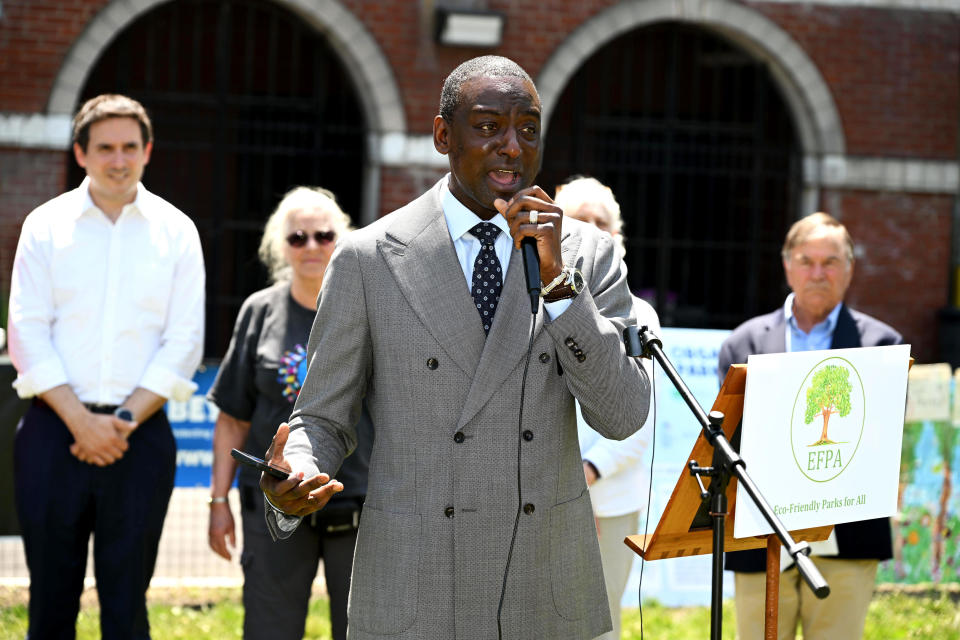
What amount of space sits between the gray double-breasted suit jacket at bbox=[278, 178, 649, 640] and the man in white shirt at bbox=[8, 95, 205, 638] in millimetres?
1878

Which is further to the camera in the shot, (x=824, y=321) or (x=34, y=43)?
(x=34, y=43)

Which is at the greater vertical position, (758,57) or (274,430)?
(758,57)

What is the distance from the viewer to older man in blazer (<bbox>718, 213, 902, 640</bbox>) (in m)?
4.62

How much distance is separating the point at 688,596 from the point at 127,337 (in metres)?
3.60

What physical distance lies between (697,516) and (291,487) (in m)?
1.17

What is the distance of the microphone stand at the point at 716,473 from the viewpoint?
2730mm

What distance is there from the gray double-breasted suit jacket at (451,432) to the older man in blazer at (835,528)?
193 cm

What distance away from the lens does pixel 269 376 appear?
461cm

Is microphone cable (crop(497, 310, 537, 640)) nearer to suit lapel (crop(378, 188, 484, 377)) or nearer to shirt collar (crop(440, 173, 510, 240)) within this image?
suit lapel (crop(378, 188, 484, 377))

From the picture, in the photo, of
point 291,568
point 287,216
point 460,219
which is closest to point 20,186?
point 287,216

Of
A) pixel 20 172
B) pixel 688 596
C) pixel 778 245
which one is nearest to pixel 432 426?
pixel 688 596

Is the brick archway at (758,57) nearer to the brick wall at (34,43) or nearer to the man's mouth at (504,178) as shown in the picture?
the brick wall at (34,43)

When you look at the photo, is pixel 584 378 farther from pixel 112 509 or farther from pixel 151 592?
pixel 151 592

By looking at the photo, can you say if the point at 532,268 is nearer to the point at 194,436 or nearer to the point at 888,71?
the point at 194,436
